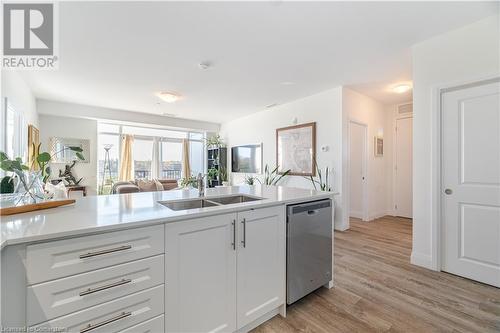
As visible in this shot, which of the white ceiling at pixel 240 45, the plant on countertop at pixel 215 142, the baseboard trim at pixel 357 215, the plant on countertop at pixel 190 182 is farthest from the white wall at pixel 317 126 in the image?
the plant on countertop at pixel 190 182

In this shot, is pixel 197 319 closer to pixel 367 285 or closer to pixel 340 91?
pixel 367 285

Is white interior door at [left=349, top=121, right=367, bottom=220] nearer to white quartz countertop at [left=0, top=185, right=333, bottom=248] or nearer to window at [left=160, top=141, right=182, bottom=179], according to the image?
white quartz countertop at [left=0, top=185, right=333, bottom=248]

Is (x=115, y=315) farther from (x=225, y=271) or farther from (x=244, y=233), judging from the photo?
(x=244, y=233)

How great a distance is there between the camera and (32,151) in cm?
363

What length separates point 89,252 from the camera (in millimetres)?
965

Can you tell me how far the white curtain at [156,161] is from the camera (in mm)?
7223

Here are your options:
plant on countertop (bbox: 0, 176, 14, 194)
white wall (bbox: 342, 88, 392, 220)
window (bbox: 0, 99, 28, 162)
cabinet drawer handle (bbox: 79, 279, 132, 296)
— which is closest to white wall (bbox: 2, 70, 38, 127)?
window (bbox: 0, 99, 28, 162)

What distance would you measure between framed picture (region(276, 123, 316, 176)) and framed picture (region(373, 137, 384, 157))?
58.2 inches

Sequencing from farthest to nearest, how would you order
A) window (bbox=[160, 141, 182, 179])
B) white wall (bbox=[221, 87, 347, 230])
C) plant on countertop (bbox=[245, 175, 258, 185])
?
window (bbox=[160, 141, 182, 179])
plant on countertop (bbox=[245, 175, 258, 185])
white wall (bbox=[221, 87, 347, 230])

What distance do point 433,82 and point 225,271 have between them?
288cm

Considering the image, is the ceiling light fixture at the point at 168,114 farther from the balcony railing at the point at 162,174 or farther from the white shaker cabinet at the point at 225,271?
the white shaker cabinet at the point at 225,271

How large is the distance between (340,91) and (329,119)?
508 millimetres

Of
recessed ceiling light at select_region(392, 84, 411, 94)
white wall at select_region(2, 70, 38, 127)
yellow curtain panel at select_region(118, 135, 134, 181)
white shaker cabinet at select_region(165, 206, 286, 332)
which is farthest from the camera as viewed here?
yellow curtain panel at select_region(118, 135, 134, 181)

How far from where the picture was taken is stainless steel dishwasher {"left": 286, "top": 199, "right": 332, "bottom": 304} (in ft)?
5.51
